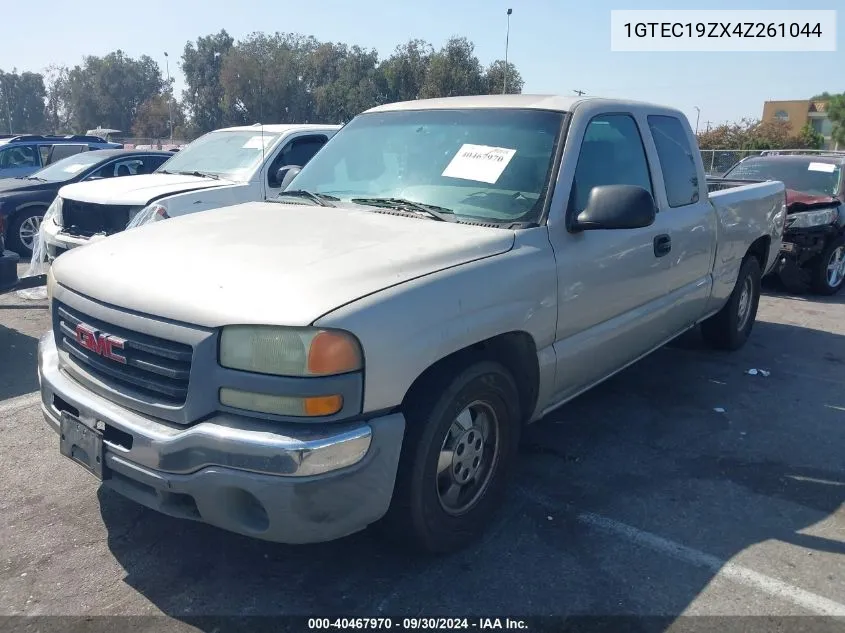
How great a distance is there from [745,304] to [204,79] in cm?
5777

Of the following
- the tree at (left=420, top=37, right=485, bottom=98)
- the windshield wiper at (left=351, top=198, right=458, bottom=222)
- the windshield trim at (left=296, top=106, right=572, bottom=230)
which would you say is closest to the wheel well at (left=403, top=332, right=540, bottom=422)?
the windshield trim at (left=296, top=106, right=572, bottom=230)

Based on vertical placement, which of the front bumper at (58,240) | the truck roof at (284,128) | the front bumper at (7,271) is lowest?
the front bumper at (7,271)

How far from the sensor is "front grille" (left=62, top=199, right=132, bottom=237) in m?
7.43

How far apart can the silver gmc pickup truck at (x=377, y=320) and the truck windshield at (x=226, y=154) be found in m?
3.90

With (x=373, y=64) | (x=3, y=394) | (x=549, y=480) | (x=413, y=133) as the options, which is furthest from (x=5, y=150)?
(x=373, y=64)

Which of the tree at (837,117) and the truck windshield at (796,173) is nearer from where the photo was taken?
the truck windshield at (796,173)

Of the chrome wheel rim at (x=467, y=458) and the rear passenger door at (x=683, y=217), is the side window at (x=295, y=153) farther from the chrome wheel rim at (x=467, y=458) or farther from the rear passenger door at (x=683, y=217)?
the chrome wheel rim at (x=467, y=458)

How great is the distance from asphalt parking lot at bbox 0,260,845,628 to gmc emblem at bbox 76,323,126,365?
92 centimetres

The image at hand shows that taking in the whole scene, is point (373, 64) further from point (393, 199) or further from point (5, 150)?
point (393, 199)

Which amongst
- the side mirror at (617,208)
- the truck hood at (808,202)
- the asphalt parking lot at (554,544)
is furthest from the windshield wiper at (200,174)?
the truck hood at (808,202)

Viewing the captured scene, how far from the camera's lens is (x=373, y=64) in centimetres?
5062

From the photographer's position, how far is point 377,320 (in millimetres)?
2545

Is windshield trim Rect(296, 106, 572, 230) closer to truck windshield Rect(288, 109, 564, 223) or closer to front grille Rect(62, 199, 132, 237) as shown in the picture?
truck windshield Rect(288, 109, 564, 223)

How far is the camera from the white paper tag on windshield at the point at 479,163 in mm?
3631
